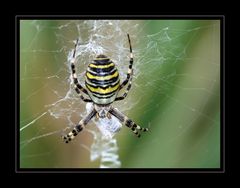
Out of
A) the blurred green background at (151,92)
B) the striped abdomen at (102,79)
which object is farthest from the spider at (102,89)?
the blurred green background at (151,92)

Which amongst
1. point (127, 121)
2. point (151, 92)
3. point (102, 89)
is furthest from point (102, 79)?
point (127, 121)

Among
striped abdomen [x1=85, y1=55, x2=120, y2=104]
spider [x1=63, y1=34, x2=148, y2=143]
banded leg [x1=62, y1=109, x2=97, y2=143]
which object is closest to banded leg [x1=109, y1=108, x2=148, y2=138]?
spider [x1=63, y1=34, x2=148, y2=143]

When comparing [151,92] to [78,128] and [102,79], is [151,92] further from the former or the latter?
[78,128]

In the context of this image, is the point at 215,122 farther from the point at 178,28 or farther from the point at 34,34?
the point at 34,34
